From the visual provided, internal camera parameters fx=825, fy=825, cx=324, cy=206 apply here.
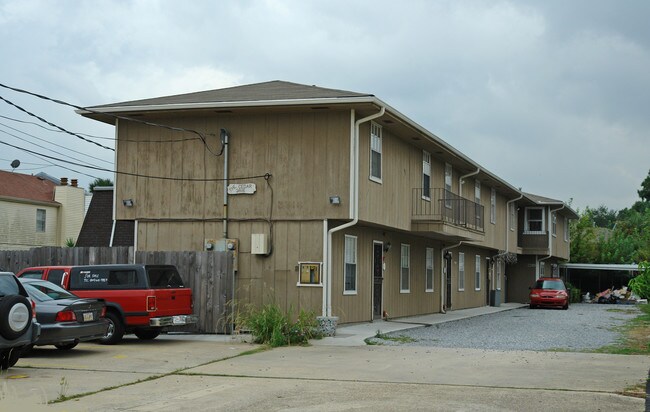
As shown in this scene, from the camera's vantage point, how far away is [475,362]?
14164 mm

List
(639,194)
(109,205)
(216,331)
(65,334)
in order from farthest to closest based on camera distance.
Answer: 1. (639,194)
2. (109,205)
3. (216,331)
4. (65,334)

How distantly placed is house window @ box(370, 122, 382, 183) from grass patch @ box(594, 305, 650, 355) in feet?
23.6

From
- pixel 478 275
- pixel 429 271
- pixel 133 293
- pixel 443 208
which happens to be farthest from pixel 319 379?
pixel 478 275

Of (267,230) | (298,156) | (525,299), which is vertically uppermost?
(298,156)

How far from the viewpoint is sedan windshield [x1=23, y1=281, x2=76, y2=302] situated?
568 inches

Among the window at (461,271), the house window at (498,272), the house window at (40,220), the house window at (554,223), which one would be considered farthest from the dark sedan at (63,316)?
the house window at (554,223)

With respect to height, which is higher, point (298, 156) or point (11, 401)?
point (298, 156)

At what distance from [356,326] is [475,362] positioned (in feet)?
24.0

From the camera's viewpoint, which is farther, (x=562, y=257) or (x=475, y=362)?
(x=562, y=257)

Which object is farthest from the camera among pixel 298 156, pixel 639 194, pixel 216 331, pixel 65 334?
pixel 639 194

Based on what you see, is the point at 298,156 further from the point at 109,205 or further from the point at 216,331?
the point at 109,205

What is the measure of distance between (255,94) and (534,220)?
2795 cm

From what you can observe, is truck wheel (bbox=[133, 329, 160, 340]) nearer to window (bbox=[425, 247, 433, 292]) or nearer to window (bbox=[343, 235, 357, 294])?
window (bbox=[343, 235, 357, 294])

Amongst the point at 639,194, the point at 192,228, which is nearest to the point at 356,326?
the point at 192,228
